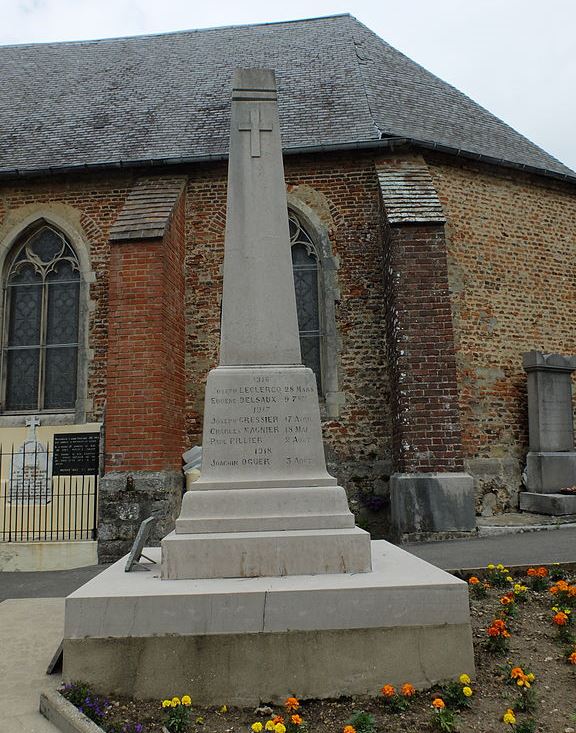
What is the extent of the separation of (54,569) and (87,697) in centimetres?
537

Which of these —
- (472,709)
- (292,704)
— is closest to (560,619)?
(472,709)

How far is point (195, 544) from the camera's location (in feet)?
11.3

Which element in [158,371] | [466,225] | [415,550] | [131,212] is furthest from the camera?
[466,225]

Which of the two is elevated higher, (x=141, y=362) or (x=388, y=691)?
(x=141, y=362)

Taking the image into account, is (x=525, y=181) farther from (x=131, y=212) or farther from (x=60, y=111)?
(x=60, y=111)

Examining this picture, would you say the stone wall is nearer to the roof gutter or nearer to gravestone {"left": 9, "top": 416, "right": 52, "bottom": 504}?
the roof gutter

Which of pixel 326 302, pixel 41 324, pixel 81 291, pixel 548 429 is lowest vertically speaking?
pixel 548 429

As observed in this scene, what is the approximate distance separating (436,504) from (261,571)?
15.7 feet

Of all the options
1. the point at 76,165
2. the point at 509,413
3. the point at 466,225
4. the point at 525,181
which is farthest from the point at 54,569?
the point at 525,181

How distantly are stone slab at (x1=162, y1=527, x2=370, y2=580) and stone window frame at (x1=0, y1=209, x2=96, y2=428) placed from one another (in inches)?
254

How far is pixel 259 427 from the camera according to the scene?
390cm

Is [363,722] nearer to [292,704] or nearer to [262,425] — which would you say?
[292,704]

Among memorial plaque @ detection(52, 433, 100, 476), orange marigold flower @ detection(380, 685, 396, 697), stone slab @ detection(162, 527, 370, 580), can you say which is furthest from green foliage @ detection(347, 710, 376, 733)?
memorial plaque @ detection(52, 433, 100, 476)

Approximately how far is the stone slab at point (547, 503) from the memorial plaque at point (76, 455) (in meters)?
6.47
